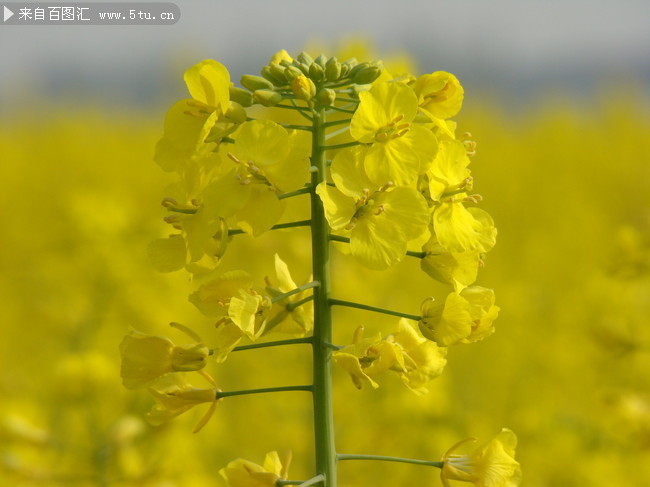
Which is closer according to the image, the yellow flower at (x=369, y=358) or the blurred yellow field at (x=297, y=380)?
the yellow flower at (x=369, y=358)

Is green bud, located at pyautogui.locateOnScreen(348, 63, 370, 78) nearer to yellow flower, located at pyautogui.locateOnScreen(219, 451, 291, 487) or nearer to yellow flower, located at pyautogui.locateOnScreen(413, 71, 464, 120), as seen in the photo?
yellow flower, located at pyautogui.locateOnScreen(413, 71, 464, 120)

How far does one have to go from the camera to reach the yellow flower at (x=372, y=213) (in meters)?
1.08

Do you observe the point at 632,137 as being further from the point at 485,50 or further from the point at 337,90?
the point at 485,50

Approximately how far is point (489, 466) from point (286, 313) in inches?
15.3

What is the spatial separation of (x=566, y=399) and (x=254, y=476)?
10.3 feet

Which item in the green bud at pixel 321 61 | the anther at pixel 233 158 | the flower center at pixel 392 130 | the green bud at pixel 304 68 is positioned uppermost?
the green bud at pixel 321 61

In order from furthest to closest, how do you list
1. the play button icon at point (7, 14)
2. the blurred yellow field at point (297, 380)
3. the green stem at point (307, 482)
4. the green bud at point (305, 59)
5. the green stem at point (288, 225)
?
the play button icon at point (7, 14)
the blurred yellow field at point (297, 380)
the green bud at point (305, 59)
the green stem at point (288, 225)
the green stem at point (307, 482)

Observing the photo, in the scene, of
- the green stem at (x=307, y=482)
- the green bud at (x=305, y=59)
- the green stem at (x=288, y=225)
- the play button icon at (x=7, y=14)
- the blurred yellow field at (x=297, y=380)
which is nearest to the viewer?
the green stem at (x=307, y=482)

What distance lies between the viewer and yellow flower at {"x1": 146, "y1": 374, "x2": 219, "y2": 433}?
1.21 m

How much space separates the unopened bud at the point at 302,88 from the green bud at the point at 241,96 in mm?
82

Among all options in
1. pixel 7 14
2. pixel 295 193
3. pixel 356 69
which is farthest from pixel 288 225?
pixel 7 14

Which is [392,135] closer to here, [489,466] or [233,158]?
[233,158]

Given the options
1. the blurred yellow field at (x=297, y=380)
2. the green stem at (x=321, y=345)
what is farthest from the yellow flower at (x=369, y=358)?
the blurred yellow field at (x=297, y=380)

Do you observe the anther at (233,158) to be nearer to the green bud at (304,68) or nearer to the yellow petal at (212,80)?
the yellow petal at (212,80)
